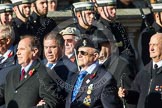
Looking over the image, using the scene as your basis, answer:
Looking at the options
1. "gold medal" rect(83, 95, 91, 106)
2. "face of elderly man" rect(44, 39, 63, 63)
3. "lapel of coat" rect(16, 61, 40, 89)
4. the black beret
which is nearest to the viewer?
"gold medal" rect(83, 95, 91, 106)

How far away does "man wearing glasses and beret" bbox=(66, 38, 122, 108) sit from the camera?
12.3 metres

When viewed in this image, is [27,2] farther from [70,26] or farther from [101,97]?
[101,97]

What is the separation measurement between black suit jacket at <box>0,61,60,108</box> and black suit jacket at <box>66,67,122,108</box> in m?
0.41

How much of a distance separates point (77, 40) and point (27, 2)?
2015 millimetres

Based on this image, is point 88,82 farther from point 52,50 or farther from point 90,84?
point 52,50

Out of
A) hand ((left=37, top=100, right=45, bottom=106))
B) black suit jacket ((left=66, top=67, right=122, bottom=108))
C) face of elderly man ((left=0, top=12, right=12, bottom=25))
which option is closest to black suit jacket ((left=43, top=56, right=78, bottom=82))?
black suit jacket ((left=66, top=67, right=122, bottom=108))

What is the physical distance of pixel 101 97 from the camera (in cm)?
1229

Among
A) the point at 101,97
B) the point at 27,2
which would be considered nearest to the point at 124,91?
the point at 101,97

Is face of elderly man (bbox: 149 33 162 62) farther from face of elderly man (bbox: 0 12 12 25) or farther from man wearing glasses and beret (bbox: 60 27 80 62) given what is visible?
face of elderly man (bbox: 0 12 12 25)

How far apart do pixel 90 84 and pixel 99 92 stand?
0.24m

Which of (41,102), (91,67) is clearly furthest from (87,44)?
(41,102)

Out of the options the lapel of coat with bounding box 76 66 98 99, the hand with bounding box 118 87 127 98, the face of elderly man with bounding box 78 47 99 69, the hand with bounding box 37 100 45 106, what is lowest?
the hand with bounding box 37 100 45 106

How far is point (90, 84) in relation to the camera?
493 inches

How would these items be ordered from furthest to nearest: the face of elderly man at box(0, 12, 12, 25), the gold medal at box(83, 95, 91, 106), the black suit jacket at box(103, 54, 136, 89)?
the face of elderly man at box(0, 12, 12, 25)
the black suit jacket at box(103, 54, 136, 89)
the gold medal at box(83, 95, 91, 106)
